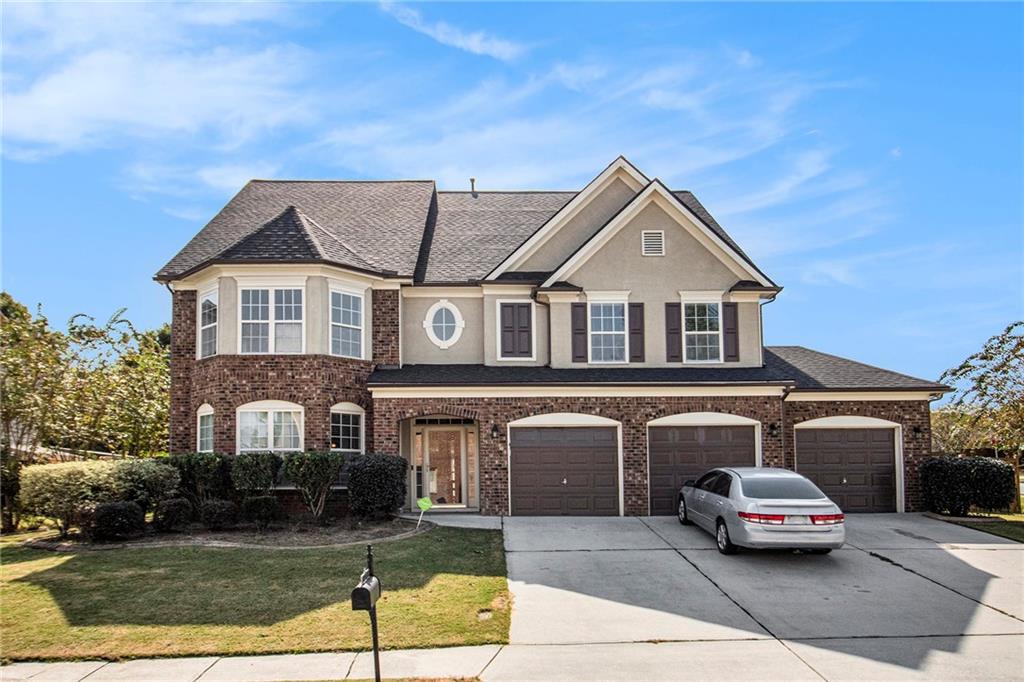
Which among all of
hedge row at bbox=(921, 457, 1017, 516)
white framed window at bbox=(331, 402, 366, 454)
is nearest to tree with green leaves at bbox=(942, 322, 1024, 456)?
hedge row at bbox=(921, 457, 1017, 516)

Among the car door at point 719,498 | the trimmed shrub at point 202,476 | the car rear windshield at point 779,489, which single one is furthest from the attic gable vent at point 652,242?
the trimmed shrub at point 202,476

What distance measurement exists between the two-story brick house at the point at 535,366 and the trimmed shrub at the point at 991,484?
136 cm

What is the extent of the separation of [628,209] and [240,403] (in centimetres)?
1058

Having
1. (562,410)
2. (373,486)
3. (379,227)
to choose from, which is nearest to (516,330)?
(562,410)

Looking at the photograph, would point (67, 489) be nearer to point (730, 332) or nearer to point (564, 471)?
point (564, 471)

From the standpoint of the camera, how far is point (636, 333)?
68.7 feet

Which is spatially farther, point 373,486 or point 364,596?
point 373,486

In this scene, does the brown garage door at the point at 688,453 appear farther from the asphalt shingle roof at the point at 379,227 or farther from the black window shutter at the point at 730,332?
the asphalt shingle roof at the point at 379,227

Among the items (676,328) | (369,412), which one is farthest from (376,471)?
(676,328)

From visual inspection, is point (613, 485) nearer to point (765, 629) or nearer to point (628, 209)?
point (628, 209)

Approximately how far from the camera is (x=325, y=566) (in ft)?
44.4

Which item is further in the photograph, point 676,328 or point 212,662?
point 676,328

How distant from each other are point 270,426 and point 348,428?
6.06 feet

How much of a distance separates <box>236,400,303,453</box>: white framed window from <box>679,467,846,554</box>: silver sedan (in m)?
9.74
